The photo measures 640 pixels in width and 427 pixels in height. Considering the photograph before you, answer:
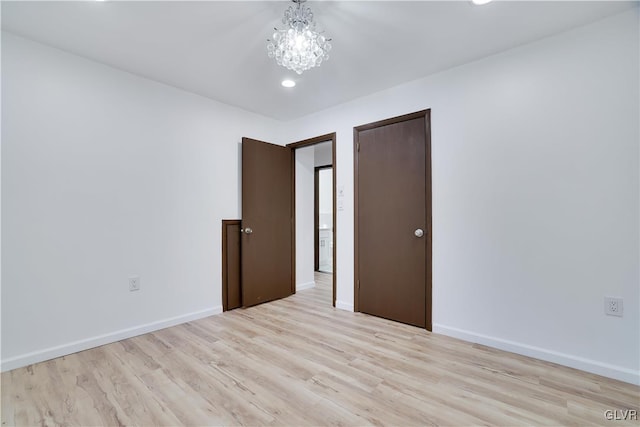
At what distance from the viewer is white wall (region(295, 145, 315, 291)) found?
4.27 meters

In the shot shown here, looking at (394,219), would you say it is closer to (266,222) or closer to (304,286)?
(266,222)

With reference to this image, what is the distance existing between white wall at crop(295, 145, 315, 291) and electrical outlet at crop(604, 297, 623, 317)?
3.17m

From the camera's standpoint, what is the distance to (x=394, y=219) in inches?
120

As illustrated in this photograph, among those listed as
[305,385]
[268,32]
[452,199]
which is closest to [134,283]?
[305,385]

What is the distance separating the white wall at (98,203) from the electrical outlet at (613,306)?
3.38 meters

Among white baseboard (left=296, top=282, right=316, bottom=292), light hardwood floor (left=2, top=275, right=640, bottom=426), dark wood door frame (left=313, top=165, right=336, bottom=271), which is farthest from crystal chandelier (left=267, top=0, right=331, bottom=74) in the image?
dark wood door frame (left=313, top=165, right=336, bottom=271)

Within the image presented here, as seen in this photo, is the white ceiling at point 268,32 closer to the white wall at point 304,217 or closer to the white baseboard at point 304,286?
the white wall at point 304,217

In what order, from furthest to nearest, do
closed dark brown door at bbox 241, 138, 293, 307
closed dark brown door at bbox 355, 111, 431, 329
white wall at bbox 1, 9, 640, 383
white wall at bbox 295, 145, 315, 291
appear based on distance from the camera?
1. white wall at bbox 295, 145, 315, 291
2. closed dark brown door at bbox 241, 138, 293, 307
3. closed dark brown door at bbox 355, 111, 431, 329
4. white wall at bbox 1, 9, 640, 383

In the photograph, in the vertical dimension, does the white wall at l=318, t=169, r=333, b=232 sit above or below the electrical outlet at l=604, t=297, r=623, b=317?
above

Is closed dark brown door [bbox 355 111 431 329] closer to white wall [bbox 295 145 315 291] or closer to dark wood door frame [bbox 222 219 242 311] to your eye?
white wall [bbox 295 145 315 291]

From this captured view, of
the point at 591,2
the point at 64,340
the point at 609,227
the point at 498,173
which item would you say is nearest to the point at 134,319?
the point at 64,340

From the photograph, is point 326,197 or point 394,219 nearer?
point 394,219

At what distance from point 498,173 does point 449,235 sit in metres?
0.65

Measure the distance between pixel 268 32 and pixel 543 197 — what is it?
2.37 meters
